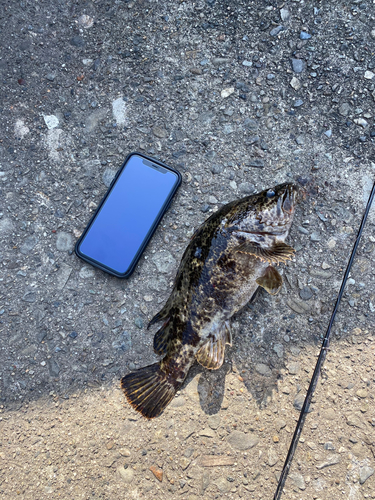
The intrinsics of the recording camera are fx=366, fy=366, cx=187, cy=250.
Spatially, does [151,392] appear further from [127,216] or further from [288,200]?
[288,200]

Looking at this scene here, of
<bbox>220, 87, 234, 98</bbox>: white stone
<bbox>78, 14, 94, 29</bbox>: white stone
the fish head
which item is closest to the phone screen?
the fish head

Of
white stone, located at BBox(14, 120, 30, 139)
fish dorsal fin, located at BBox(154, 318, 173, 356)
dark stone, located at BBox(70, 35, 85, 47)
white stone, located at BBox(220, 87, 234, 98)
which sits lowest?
fish dorsal fin, located at BBox(154, 318, 173, 356)

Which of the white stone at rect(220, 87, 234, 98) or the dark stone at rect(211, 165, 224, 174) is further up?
the white stone at rect(220, 87, 234, 98)

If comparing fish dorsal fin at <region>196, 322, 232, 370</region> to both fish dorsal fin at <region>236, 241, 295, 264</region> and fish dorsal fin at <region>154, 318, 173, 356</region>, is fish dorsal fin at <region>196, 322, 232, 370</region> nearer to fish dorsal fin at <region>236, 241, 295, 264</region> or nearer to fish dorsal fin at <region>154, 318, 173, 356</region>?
fish dorsal fin at <region>154, 318, 173, 356</region>

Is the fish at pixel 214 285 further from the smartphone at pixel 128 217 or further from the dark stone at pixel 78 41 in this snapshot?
the dark stone at pixel 78 41

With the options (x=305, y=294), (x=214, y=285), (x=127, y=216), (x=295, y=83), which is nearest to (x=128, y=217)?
(x=127, y=216)
